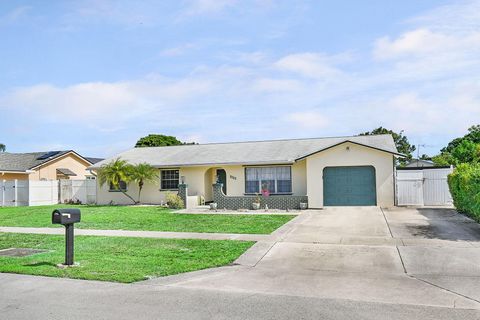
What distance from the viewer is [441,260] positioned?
893 cm

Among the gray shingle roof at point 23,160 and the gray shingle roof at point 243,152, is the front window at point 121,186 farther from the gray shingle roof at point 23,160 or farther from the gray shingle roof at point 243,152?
the gray shingle roof at point 23,160

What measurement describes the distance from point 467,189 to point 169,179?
17681 millimetres

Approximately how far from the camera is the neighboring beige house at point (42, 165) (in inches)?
1348

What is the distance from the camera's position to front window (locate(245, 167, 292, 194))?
2416 centimetres

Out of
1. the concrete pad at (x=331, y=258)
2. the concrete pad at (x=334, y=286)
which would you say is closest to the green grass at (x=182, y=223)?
the concrete pad at (x=331, y=258)

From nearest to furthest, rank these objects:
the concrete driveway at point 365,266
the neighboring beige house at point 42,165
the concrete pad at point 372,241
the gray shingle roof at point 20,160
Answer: the concrete driveway at point 365,266
the concrete pad at point 372,241
the gray shingle roof at point 20,160
the neighboring beige house at point 42,165

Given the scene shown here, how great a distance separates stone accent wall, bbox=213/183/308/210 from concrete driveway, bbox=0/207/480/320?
10.5m

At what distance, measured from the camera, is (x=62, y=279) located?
7.80 m

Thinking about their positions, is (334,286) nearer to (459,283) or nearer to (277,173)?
(459,283)

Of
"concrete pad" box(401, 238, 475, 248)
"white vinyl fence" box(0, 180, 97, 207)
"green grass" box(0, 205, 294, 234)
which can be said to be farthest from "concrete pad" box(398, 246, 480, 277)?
"white vinyl fence" box(0, 180, 97, 207)

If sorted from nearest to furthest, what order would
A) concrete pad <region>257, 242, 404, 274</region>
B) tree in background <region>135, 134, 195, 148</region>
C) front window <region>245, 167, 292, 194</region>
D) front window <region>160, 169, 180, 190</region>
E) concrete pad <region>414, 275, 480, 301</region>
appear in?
concrete pad <region>414, 275, 480, 301</region> < concrete pad <region>257, 242, 404, 274</region> < front window <region>245, 167, 292, 194</region> < front window <region>160, 169, 180, 190</region> < tree in background <region>135, 134, 195, 148</region>

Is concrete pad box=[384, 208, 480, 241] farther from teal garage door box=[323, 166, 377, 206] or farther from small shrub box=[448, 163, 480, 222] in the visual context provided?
teal garage door box=[323, 166, 377, 206]

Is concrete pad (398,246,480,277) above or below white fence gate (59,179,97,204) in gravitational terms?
below

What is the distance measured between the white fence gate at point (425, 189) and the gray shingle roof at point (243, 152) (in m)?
1.97
